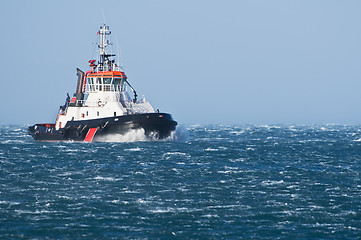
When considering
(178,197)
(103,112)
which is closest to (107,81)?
(103,112)

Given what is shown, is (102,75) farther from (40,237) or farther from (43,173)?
(40,237)

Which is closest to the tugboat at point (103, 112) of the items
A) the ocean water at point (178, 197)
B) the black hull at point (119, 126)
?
the black hull at point (119, 126)

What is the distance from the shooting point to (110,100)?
83000mm

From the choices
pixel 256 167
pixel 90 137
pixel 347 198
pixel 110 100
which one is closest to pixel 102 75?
pixel 110 100

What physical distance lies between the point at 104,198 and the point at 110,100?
1917 inches

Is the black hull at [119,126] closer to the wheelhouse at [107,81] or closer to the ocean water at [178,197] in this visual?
the wheelhouse at [107,81]

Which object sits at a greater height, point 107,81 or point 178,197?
point 107,81

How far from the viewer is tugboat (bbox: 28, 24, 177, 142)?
76750mm

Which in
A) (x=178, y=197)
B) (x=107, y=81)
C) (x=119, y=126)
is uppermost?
(x=107, y=81)

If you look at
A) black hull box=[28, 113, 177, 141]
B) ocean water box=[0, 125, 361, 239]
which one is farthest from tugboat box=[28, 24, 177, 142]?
ocean water box=[0, 125, 361, 239]

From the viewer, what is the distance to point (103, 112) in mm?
80000

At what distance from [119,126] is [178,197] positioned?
138 ft

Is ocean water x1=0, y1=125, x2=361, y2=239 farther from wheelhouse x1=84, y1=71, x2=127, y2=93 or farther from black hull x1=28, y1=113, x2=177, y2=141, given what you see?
wheelhouse x1=84, y1=71, x2=127, y2=93

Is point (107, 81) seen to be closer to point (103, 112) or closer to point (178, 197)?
point (103, 112)
